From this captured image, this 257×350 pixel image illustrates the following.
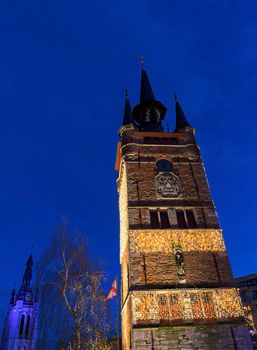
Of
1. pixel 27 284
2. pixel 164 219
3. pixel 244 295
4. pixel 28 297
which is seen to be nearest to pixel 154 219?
pixel 164 219

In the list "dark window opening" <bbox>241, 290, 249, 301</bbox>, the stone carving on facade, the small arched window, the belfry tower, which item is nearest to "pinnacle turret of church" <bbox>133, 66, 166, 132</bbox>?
the belfry tower

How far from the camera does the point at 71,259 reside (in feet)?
55.0

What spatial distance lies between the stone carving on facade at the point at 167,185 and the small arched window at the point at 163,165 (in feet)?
1.50

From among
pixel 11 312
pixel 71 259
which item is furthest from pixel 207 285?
pixel 11 312

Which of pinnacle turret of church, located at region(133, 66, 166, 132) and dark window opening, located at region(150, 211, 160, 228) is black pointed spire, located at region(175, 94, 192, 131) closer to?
pinnacle turret of church, located at region(133, 66, 166, 132)

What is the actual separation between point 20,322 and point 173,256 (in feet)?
167

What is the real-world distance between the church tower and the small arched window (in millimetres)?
43001

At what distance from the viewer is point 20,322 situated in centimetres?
5912

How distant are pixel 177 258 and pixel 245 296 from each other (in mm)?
29574

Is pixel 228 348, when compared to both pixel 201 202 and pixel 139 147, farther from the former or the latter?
pixel 139 147

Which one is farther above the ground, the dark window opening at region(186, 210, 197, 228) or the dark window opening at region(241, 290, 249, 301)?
the dark window opening at region(241, 290, 249, 301)

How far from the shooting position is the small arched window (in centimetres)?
2298

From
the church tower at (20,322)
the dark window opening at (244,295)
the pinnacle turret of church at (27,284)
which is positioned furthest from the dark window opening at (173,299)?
the pinnacle turret of church at (27,284)

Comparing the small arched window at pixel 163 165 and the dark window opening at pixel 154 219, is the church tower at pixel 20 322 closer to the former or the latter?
the small arched window at pixel 163 165
